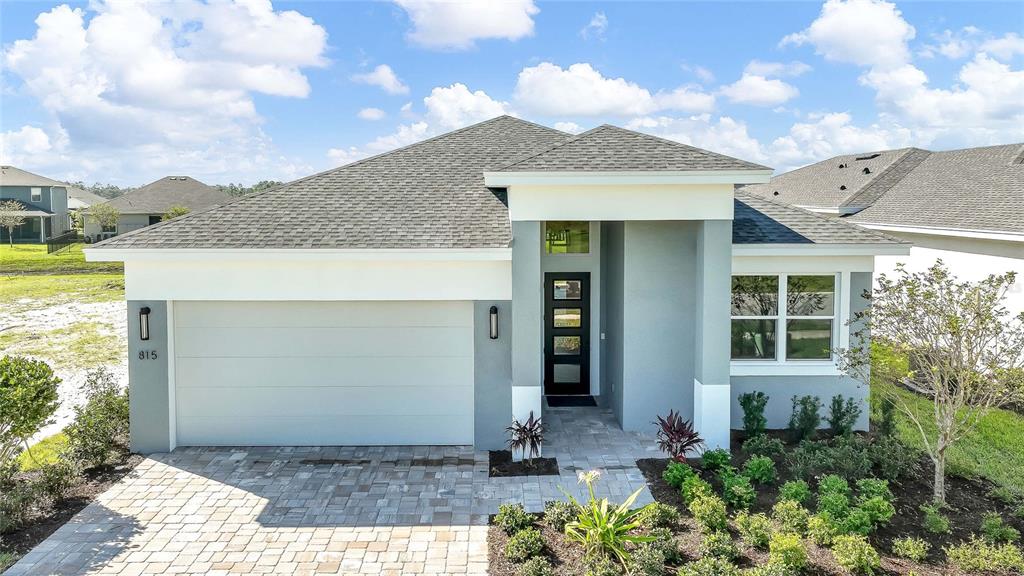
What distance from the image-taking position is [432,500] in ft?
26.0

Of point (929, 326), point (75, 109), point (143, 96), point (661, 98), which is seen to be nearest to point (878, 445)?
point (929, 326)

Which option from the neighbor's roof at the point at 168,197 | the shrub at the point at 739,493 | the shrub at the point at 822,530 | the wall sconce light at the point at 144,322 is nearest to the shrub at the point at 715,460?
the shrub at the point at 739,493

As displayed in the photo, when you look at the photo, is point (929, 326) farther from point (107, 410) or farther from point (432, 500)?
point (107, 410)

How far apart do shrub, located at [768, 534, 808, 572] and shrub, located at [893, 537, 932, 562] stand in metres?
1.16

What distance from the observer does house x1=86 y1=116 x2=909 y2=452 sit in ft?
30.2

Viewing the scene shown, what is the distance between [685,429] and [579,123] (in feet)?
41.5

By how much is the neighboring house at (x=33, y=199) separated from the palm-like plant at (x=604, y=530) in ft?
191

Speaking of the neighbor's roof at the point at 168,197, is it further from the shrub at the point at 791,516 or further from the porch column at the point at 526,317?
the shrub at the point at 791,516

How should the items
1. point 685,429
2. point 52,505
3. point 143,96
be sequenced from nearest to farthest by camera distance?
point 52,505
point 685,429
point 143,96

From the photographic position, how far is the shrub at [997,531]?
666cm

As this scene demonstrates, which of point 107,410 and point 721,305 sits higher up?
point 721,305

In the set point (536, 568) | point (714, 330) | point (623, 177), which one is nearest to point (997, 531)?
point (714, 330)

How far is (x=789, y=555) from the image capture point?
19.7 feet

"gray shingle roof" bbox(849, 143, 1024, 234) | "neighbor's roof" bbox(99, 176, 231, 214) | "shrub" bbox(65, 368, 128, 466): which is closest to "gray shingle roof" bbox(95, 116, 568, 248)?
"shrub" bbox(65, 368, 128, 466)
